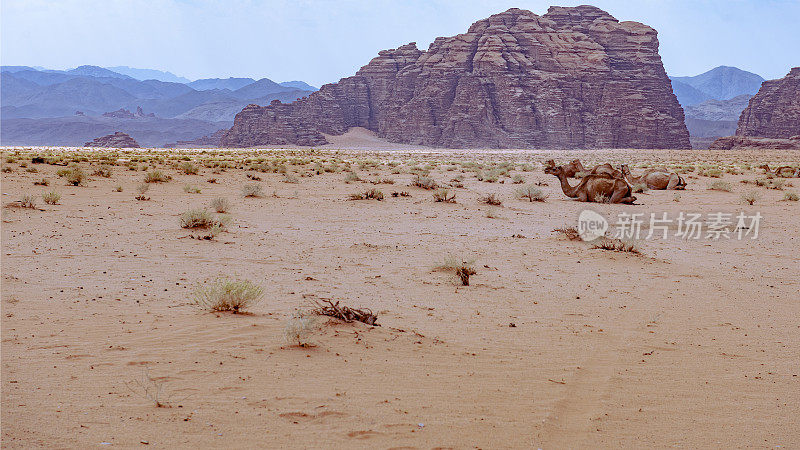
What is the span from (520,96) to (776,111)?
2112 inches

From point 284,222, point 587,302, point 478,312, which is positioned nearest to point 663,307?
point 587,302

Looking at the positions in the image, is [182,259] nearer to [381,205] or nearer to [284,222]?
[284,222]

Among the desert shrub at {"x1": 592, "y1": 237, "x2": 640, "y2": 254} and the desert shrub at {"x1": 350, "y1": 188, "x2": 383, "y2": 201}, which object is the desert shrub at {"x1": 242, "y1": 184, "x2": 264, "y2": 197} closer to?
the desert shrub at {"x1": 350, "y1": 188, "x2": 383, "y2": 201}


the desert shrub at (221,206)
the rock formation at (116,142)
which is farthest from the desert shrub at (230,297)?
the rock formation at (116,142)

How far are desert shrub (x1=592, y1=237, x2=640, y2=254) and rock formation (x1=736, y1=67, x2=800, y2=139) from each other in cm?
12725

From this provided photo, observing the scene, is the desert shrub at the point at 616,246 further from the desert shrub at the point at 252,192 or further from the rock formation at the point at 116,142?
the rock formation at the point at 116,142

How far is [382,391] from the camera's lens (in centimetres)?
429

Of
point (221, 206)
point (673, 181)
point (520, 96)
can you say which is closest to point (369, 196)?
point (221, 206)

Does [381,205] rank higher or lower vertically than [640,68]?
lower

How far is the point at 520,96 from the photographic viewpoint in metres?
118

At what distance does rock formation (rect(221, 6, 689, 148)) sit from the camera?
116 m

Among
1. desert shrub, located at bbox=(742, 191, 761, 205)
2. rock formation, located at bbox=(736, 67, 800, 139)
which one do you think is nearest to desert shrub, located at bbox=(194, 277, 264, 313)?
desert shrub, located at bbox=(742, 191, 761, 205)

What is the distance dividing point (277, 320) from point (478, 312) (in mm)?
2267

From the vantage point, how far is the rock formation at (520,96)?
11575 cm
